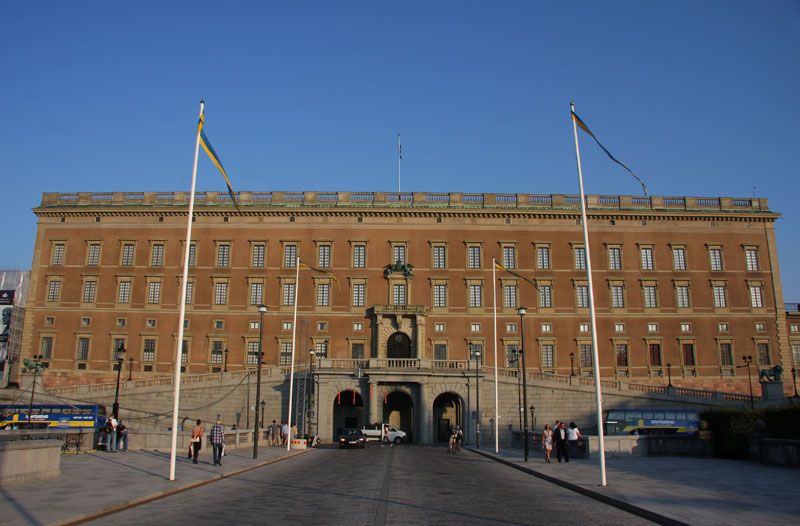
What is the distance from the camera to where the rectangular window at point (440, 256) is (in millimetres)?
60719

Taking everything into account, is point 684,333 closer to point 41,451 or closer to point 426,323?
point 426,323

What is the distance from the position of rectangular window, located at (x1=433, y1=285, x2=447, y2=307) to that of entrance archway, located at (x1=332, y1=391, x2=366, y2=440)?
1135cm

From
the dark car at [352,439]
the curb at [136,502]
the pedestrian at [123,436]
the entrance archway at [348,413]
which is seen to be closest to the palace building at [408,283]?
the entrance archway at [348,413]

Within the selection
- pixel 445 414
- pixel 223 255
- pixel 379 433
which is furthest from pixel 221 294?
pixel 445 414

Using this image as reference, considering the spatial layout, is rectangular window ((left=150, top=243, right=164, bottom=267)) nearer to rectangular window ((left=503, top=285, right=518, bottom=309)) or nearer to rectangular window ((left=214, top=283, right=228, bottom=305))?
rectangular window ((left=214, top=283, right=228, bottom=305))

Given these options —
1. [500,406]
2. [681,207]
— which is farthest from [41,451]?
[681,207]

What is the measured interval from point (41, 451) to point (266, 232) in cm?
4409

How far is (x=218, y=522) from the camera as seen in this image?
41.7 ft

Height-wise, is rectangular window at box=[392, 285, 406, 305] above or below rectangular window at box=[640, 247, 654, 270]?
below

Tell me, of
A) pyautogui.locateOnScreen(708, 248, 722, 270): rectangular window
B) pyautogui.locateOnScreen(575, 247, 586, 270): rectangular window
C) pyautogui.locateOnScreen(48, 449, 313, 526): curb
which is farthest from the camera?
pyautogui.locateOnScreen(708, 248, 722, 270): rectangular window

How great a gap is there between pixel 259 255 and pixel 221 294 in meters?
5.00

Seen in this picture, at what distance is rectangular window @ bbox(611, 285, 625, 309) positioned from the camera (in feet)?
198

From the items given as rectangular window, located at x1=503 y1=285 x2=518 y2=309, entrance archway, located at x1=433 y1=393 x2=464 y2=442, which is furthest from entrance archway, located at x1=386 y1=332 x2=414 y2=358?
rectangular window, located at x1=503 y1=285 x2=518 y2=309

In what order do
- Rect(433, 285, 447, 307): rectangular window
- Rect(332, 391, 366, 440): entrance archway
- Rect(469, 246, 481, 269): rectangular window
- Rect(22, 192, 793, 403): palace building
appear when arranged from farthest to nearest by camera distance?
Rect(469, 246, 481, 269): rectangular window < Rect(433, 285, 447, 307): rectangular window < Rect(22, 192, 793, 403): palace building < Rect(332, 391, 366, 440): entrance archway
